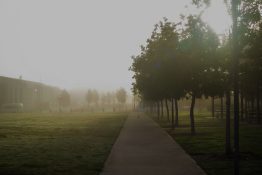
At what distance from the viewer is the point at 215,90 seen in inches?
1182

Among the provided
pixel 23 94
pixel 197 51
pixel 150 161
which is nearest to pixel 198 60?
pixel 197 51

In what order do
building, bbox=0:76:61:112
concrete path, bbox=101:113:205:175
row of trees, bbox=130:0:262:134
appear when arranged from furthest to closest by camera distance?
building, bbox=0:76:61:112, row of trees, bbox=130:0:262:134, concrete path, bbox=101:113:205:175

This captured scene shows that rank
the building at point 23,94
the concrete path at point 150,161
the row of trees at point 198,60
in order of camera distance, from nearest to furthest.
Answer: the concrete path at point 150,161
the row of trees at point 198,60
the building at point 23,94

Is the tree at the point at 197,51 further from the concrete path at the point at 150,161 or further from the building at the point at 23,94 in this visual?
the building at the point at 23,94

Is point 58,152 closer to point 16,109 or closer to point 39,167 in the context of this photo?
point 39,167

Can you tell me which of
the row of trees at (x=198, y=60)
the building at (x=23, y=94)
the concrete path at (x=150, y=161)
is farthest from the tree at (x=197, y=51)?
the building at (x=23, y=94)

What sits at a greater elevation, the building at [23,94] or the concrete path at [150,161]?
the building at [23,94]

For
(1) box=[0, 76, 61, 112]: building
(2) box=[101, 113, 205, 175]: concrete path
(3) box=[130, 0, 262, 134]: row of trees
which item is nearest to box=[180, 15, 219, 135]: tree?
(3) box=[130, 0, 262, 134]: row of trees

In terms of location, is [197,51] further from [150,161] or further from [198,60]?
[150,161]

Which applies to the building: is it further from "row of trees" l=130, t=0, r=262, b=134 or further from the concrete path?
the concrete path

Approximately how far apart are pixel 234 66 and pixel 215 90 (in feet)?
54.1

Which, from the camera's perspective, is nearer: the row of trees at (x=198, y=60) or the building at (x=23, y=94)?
the row of trees at (x=198, y=60)

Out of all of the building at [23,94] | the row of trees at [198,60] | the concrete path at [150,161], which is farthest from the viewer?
the building at [23,94]

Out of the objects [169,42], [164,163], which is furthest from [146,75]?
[164,163]
